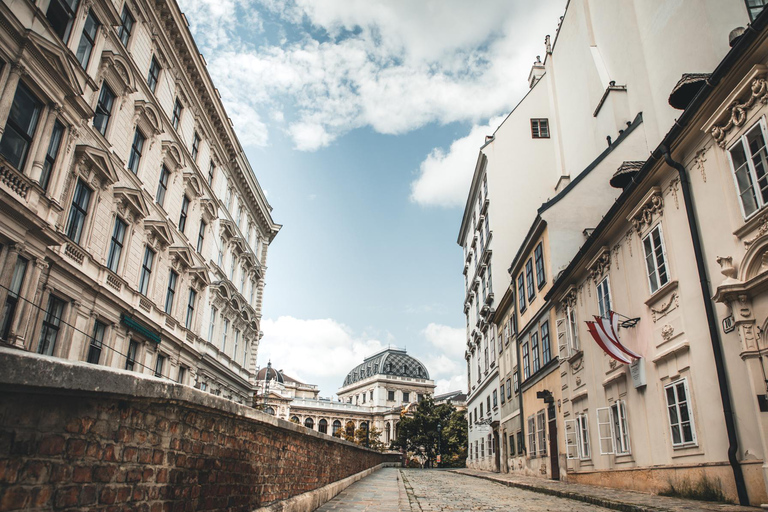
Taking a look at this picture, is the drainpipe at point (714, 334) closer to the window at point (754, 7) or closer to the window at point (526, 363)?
the window at point (754, 7)

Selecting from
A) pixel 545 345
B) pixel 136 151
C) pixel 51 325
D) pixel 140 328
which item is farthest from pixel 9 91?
pixel 545 345

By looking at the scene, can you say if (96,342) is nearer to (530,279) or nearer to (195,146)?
(195,146)

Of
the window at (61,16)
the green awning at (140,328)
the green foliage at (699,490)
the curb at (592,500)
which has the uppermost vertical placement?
the window at (61,16)

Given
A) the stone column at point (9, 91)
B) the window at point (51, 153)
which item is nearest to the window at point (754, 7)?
the stone column at point (9, 91)

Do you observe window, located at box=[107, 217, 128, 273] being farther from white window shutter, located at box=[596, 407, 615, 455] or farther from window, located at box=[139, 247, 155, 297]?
white window shutter, located at box=[596, 407, 615, 455]

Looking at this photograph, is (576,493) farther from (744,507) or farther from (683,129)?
(683,129)

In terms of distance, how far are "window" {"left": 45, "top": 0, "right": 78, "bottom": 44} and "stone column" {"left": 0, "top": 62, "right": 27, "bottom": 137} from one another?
2255 millimetres

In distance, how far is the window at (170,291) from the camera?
72.8ft

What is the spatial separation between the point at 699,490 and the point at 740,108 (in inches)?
266

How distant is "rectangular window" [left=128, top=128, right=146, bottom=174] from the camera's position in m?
18.9

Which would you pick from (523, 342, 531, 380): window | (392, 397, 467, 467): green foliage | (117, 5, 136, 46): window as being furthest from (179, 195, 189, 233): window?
(392, 397, 467, 467): green foliage

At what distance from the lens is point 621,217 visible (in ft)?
45.3

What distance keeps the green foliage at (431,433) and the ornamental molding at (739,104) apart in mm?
49209

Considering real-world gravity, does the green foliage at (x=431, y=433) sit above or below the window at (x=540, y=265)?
below
